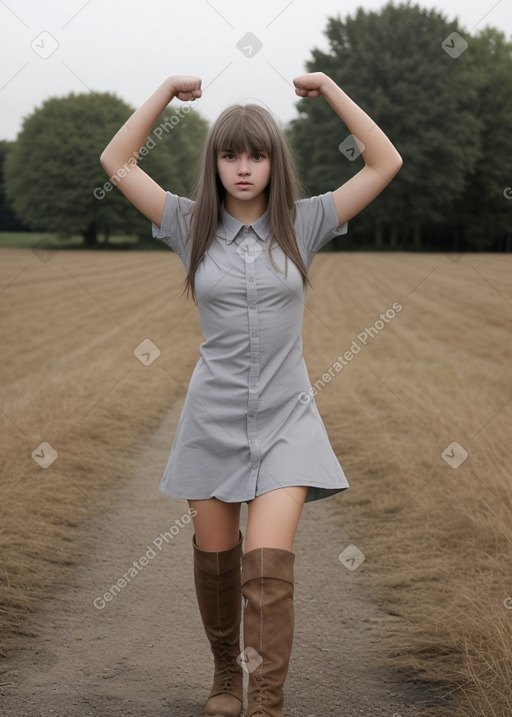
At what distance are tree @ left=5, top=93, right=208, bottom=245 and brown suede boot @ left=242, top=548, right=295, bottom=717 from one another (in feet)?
133

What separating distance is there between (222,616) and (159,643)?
0.73 m

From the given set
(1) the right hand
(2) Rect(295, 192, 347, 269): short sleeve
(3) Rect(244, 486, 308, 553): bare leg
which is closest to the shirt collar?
(2) Rect(295, 192, 347, 269): short sleeve

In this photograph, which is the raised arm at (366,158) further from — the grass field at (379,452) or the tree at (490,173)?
the tree at (490,173)

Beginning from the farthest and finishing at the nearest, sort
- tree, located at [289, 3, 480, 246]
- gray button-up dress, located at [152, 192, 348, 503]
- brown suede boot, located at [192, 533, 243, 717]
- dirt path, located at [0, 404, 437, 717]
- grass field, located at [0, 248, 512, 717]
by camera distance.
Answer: tree, located at [289, 3, 480, 246] → grass field, located at [0, 248, 512, 717] → dirt path, located at [0, 404, 437, 717] → brown suede boot, located at [192, 533, 243, 717] → gray button-up dress, located at [152, 192, 348, 503]

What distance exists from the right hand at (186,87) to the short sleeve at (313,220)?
0.46 meters

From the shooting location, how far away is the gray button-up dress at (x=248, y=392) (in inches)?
96.5

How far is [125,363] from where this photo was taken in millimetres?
10500

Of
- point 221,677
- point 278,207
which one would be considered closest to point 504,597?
point 221,677

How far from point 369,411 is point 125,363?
4.03 meters

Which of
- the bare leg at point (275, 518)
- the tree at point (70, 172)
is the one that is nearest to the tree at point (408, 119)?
the tree at point (70, 172)

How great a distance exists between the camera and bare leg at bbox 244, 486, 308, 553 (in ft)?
7.88

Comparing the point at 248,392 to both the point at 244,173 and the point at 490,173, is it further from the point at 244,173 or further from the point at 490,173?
the point at 490,173

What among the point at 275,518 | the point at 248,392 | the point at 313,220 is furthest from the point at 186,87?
the point at 275,518

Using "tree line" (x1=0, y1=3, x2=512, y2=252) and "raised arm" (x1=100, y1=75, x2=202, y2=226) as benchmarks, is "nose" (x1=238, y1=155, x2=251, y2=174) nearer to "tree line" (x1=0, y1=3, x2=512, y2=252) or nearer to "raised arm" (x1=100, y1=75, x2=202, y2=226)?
"raised arm" (x1=100, y1=75, x2=202, y2=226)
